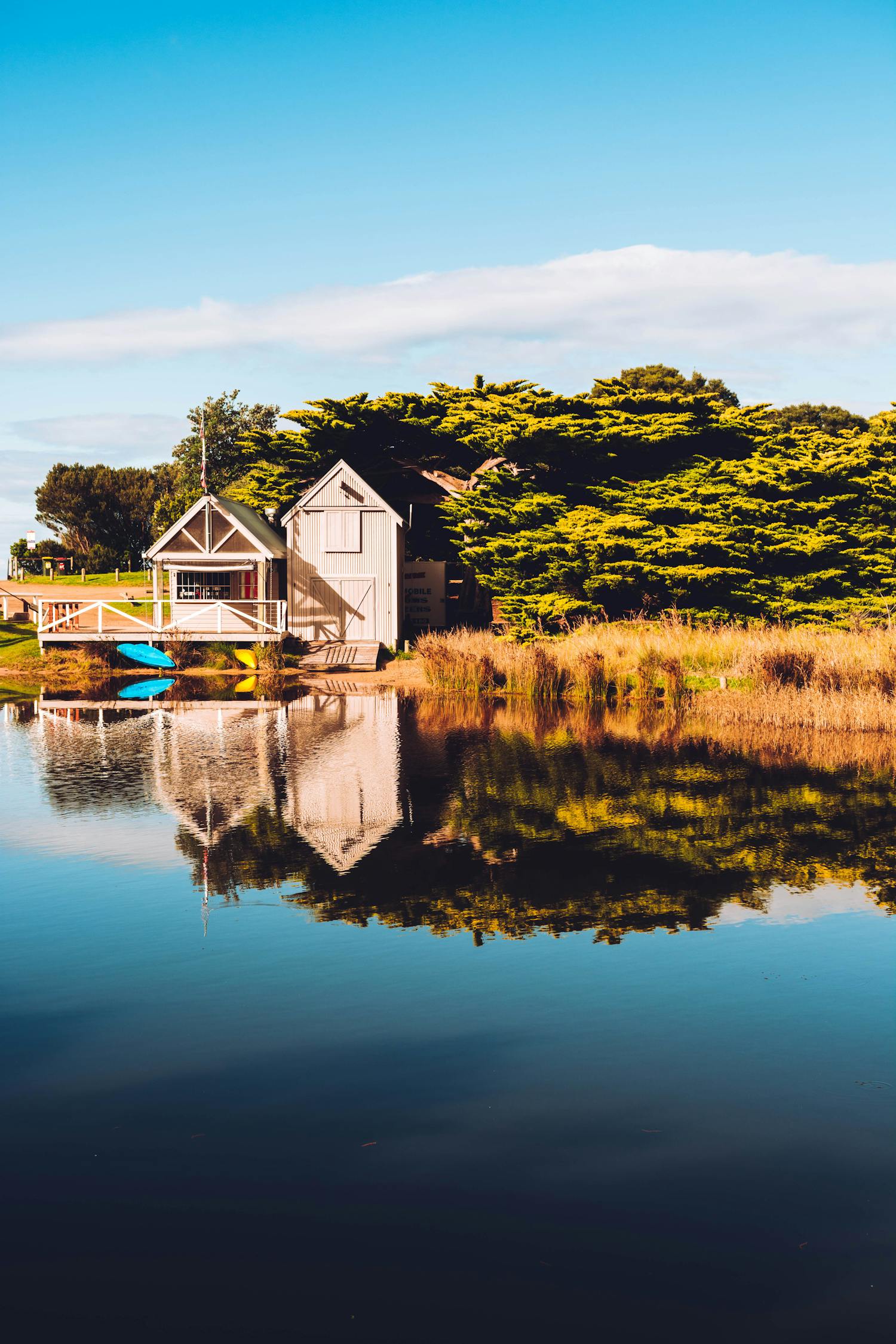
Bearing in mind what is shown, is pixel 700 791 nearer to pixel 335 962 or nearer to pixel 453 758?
pixel 453 758

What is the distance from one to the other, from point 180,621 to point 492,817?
92.1 feet

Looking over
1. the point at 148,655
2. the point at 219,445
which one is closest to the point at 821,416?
the point at 219,445

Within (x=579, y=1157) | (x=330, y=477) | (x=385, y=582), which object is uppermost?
(x=330, y=477)

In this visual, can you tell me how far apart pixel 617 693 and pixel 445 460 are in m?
22.6

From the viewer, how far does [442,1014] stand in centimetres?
739

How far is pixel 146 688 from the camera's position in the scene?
34469 millimetres

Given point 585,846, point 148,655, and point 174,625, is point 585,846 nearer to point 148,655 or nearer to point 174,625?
point 148,655

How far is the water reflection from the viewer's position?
1034cm

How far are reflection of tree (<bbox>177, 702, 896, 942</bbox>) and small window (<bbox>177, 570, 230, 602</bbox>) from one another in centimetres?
2729

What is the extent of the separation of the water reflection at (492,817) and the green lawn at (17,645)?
18619 millimetres

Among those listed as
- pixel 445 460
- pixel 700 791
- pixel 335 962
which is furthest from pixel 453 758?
pixel 445 460

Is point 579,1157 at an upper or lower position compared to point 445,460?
lower

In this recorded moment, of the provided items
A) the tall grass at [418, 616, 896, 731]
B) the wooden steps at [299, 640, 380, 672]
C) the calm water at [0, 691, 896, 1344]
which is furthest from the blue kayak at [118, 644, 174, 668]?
the calm water at [0, 691, 896, 1344]

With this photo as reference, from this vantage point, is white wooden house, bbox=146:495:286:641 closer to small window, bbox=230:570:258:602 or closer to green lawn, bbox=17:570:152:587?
small window, bbox=230:570:258:602
